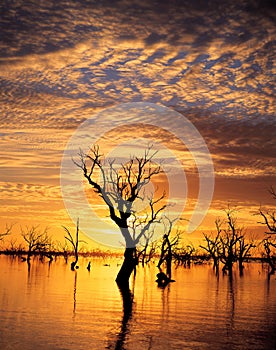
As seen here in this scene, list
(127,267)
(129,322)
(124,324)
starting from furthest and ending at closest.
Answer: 1. (127,267)
2. (129,322)
3. (124,324)

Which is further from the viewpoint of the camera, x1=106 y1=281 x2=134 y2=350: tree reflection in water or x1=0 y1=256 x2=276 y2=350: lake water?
x1=0 y1=256 x2=276 y2=350: lake water

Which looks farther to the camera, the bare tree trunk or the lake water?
the bare tree trunk

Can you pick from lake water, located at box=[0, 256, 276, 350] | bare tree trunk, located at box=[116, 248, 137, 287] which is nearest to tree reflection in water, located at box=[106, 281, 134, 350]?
lake water, located at box=[0, 256, 276, 350]

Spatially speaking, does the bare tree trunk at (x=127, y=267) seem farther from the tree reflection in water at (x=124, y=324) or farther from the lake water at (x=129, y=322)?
the lake water at (x=129, y=322)

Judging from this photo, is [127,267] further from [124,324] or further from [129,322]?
[124,324]

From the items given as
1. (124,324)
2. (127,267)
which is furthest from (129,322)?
(127,267)

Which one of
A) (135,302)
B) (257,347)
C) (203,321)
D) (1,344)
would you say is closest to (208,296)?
(135,302)

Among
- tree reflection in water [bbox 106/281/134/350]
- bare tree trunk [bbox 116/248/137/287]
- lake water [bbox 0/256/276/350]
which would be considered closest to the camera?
tree reflection in water [bbox 106/281/134/350]

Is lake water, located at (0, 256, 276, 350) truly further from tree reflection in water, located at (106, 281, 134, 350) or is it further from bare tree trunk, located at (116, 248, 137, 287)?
bare tree trunk, located at (116, 248, 137, 287)

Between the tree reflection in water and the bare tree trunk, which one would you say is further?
the bare tree trunk

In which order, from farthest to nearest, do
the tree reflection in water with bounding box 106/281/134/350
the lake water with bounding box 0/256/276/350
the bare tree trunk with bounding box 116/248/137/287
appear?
the bare tree trunk with bounding box 116/248/137/287 → the lake water with bounding box 0/256/276/350 → the tree reflection in water with bounding box 106/281/134/350

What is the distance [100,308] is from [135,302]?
3.87 m

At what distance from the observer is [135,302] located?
86.4 ft

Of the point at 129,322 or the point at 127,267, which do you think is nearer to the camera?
the point at 129,322
